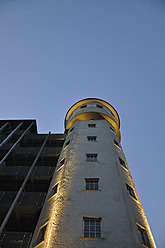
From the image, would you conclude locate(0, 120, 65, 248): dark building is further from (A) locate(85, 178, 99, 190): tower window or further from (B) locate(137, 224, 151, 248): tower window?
(B) locate(137, 224, 151, 248): tower window

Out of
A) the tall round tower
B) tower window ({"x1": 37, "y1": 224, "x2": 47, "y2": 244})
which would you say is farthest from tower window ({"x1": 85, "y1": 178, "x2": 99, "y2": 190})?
tower window ({"x1": 37, "y1": 224, "x2": 47, "y2": 244})

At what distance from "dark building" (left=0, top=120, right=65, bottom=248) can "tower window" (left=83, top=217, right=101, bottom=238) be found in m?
4.79

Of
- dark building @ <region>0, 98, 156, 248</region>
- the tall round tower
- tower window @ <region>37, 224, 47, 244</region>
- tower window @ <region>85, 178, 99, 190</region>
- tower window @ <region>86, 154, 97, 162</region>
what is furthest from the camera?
tower window @ <region>86, 154, 97, 162</region>

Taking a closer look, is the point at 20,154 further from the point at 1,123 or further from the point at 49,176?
the point at 1,123

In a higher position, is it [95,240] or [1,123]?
[1,123]

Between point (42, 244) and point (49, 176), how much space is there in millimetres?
9718

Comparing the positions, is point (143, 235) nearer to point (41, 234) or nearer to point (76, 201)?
point (76, 201)

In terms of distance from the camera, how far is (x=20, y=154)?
25.9m

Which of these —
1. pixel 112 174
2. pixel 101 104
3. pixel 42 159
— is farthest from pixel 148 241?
pixel 101 104

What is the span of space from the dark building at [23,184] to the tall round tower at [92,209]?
1911mm

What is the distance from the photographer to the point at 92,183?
16.4 metres

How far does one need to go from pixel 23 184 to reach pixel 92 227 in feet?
31.0

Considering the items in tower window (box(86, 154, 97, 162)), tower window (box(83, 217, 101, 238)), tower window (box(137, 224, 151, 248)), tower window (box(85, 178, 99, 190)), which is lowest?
tower window (box(137, 224, 151, 248))

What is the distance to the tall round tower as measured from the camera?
11.1 meters
